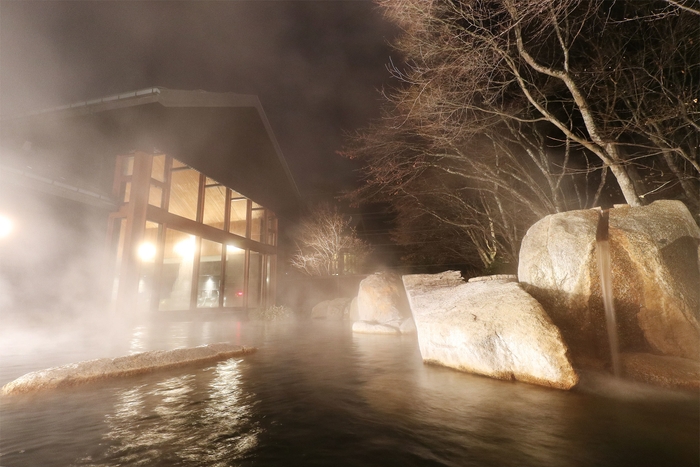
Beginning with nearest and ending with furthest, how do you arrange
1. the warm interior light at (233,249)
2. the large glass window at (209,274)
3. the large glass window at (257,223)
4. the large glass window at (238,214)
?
the large glass window at (209,274) < the warm interior light at (233,249) < the large glass window at (238,214) < the large glass window at (257,223)

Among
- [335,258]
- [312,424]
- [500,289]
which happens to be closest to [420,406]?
[312,424]

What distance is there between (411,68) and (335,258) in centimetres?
1239

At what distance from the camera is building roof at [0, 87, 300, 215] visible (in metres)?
8.53

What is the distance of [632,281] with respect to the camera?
434 cm

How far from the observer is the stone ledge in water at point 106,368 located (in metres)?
3.55

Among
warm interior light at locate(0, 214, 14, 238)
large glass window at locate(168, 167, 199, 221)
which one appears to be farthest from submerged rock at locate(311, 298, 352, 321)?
warm interior light at locate(0, 214, 14, 238)

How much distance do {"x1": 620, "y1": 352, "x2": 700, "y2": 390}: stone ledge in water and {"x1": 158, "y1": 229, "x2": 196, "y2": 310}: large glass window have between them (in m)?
11.7

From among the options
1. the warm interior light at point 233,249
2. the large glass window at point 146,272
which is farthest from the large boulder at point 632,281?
the warm interior light at point 233,249

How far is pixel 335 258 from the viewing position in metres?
18.5

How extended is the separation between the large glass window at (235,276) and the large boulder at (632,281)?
12133 millimetres

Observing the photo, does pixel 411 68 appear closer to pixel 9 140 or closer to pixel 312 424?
pixel 312 424

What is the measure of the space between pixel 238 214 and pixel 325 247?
560 cm

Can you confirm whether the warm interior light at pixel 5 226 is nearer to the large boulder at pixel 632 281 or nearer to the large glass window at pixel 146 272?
the large glass window at pixel 146 272

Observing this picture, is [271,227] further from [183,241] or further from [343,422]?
[343,422]
